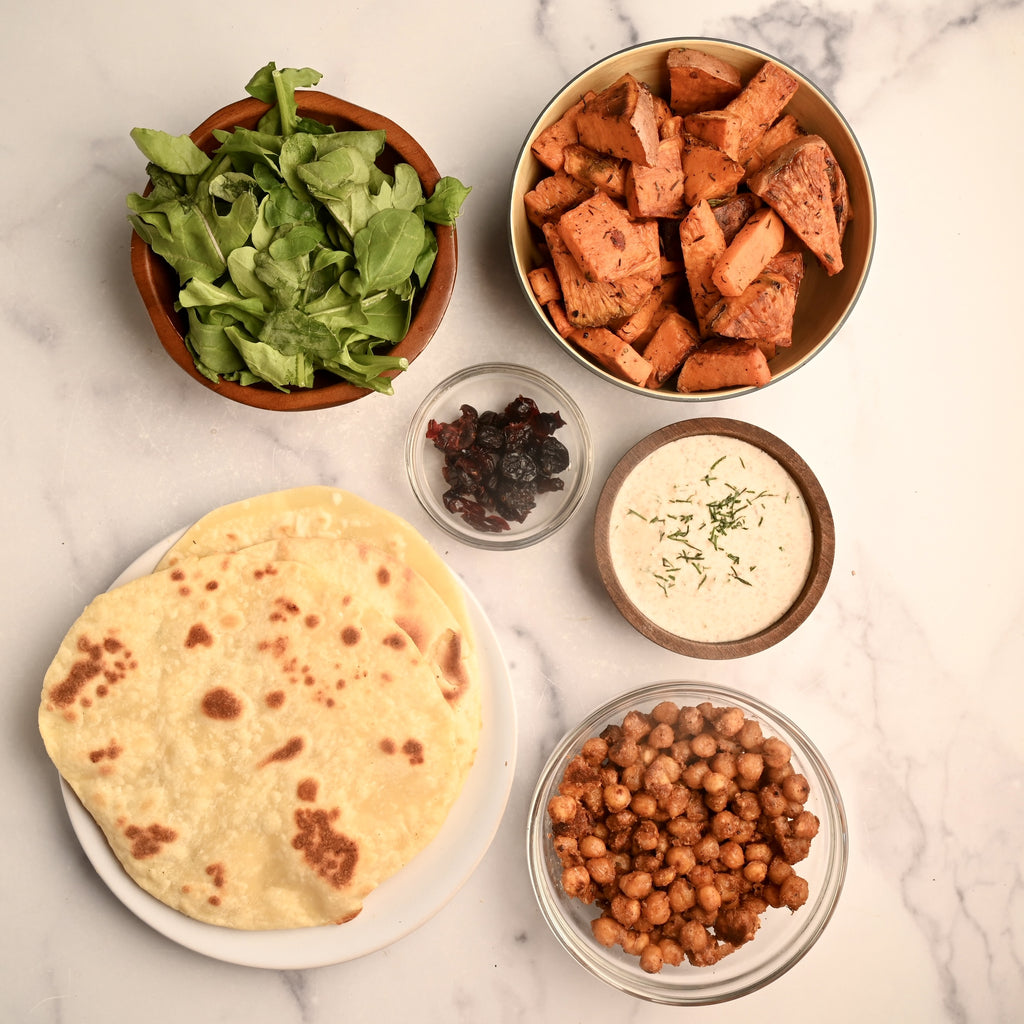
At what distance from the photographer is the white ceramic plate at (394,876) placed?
2.07m

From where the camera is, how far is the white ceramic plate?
207 centimetres

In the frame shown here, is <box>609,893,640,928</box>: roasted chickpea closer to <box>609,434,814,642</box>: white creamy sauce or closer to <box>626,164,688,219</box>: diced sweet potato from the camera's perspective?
<box>609,434,814,642</box>: white creamy sauce

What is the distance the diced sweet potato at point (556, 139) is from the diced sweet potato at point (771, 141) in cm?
42

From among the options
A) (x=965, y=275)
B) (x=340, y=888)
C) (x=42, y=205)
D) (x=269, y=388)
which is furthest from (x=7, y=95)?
(x=965, y=275)

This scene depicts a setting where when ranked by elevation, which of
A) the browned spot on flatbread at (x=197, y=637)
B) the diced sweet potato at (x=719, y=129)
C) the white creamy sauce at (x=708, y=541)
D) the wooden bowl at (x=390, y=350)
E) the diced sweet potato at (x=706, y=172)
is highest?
the diced sweet potato at (x=719, y=129)

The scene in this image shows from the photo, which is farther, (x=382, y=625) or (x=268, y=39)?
(x=268, y=39)

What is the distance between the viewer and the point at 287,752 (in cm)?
200

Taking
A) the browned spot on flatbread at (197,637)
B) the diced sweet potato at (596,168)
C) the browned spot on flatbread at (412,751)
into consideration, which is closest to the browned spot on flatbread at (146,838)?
the browned spot on flatbread at (197,637)

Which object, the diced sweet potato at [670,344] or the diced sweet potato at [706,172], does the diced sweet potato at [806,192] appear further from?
the diced sweet potato at [670,344]

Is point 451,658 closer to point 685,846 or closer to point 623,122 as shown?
point 685,846

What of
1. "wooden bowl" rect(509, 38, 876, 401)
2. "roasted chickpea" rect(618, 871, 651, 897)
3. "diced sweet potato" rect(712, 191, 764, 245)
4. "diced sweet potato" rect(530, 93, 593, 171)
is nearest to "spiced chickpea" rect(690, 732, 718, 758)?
"roasted chickpea" rect(618, 871, 651, 897)

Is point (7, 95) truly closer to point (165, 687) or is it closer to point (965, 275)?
point (165, 687)

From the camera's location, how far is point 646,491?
7.28 feet

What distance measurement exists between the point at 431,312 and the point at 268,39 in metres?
Result: 0.99
